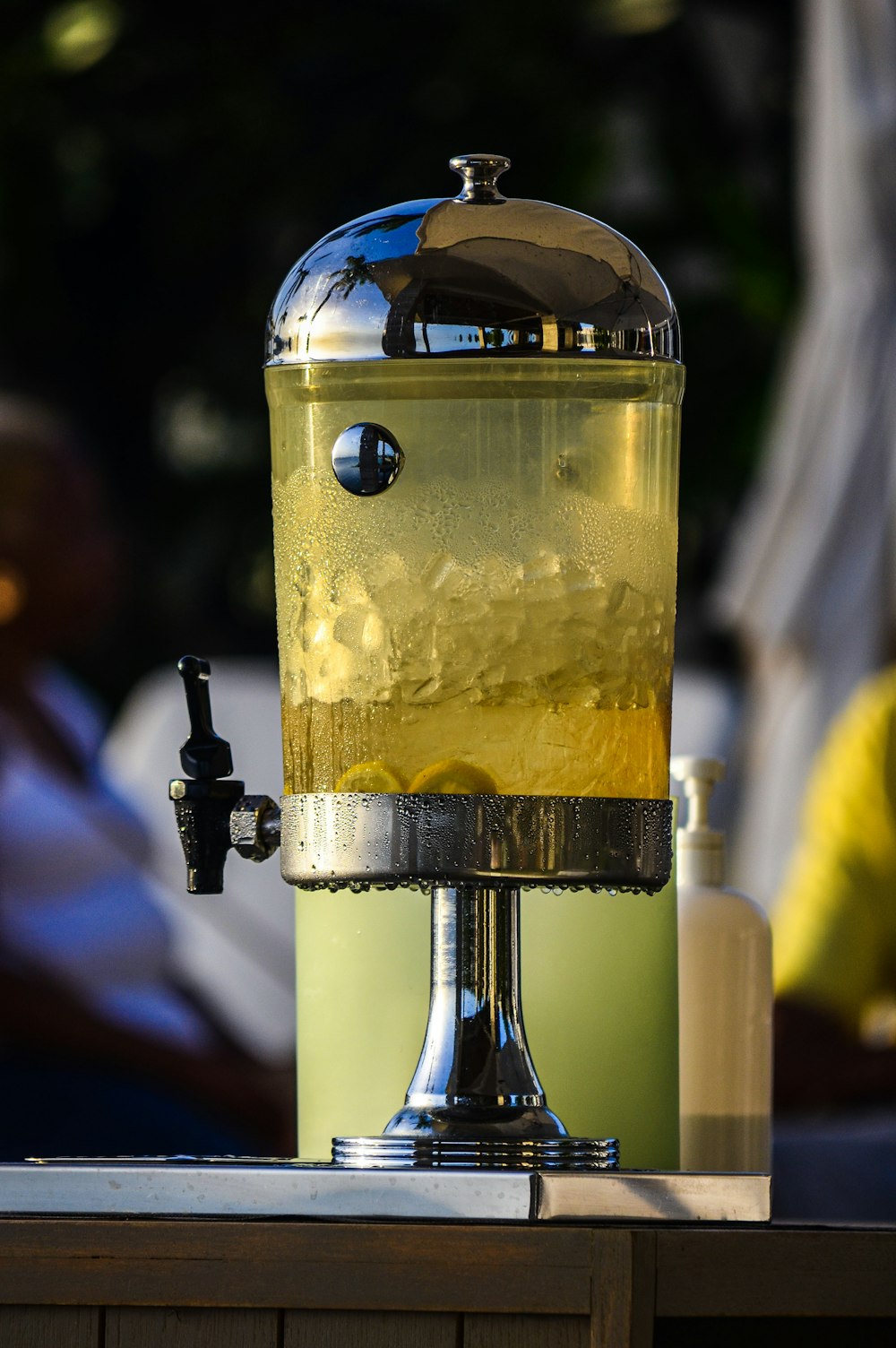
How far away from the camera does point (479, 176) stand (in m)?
0.82

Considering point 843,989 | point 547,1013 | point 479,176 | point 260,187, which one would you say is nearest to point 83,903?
point 843,989

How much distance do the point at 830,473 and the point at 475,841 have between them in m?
2.68

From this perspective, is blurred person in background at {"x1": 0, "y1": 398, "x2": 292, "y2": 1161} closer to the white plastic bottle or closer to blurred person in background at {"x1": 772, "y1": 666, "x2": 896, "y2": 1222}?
blurred person in background at {"x1": 772, "y1": 666, "x2": 896, "y2": 1222}

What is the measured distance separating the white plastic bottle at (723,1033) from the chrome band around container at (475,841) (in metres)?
0.13

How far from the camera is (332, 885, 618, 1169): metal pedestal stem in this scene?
2.44ft

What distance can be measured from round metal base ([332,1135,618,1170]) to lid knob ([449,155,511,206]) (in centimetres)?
39

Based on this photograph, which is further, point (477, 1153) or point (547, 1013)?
point (547, 1013)

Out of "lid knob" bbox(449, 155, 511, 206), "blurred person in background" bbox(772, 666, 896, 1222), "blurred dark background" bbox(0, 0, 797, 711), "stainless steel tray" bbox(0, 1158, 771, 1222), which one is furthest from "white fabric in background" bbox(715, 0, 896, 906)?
"stainless steel tray" bbox(0, 1158, 771, 1222)

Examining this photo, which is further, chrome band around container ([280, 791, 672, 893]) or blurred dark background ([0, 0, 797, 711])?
blurred dark background ([0, 0, 797, 711])

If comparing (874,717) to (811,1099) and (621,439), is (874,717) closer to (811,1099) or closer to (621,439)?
(811,1099)

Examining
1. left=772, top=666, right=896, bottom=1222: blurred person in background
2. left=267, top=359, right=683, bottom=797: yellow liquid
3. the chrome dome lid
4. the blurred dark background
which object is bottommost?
left=772, top=666, right=896, bottom=1222: blurred person in background

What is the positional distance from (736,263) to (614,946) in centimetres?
446

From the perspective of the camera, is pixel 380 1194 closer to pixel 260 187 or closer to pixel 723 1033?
pixel 723 1033

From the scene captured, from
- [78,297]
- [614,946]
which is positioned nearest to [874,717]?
[614,946]
